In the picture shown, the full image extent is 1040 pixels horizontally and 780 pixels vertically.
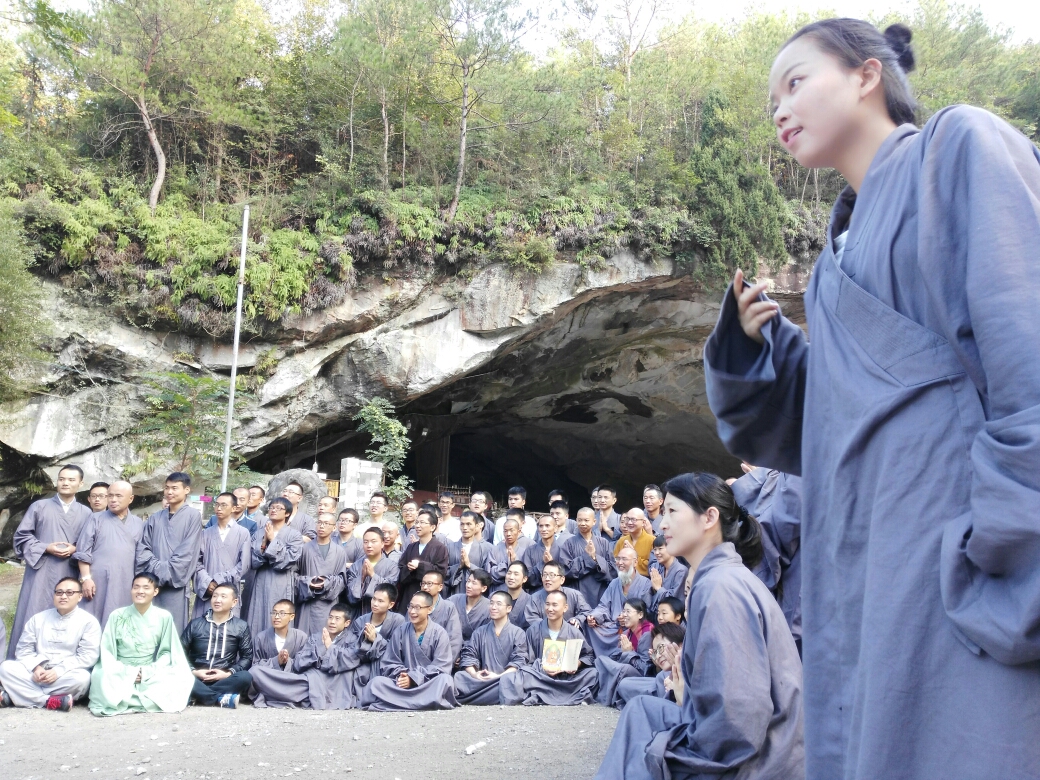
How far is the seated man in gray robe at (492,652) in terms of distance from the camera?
638 cm

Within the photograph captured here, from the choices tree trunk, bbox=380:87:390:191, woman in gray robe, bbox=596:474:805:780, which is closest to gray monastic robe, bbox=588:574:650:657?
woman in gray robe, bbox=596:474:805:780

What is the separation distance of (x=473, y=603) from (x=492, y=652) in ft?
2.12

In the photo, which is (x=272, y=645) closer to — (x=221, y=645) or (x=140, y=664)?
(x=221, y=645)

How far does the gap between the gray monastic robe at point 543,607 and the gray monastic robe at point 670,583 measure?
588 mm

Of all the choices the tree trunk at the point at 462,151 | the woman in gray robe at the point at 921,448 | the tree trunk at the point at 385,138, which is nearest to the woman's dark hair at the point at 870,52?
the woman in gray robe at the point at 921,448

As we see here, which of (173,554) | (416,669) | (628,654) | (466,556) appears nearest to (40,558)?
(173,554)

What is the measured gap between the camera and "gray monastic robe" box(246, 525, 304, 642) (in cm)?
735

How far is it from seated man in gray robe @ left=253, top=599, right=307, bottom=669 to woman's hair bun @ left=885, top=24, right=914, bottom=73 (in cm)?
646

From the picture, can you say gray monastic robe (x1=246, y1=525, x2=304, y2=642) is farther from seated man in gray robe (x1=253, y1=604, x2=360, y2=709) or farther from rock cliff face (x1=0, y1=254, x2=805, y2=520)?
rock cliff face (x1=0, y1=254, x2=805, y2=520)

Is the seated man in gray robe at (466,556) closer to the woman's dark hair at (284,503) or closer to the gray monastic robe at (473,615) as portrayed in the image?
the gray monastic robe at (473,615)

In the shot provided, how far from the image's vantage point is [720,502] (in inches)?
114

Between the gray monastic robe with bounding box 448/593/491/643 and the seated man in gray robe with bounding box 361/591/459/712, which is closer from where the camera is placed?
the seated man in gray robe with bounding box 361/591/459/712

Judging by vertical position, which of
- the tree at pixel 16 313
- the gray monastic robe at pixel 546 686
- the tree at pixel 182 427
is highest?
the tree at pixel 16 313

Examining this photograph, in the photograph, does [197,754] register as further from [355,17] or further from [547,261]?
[355,17]
